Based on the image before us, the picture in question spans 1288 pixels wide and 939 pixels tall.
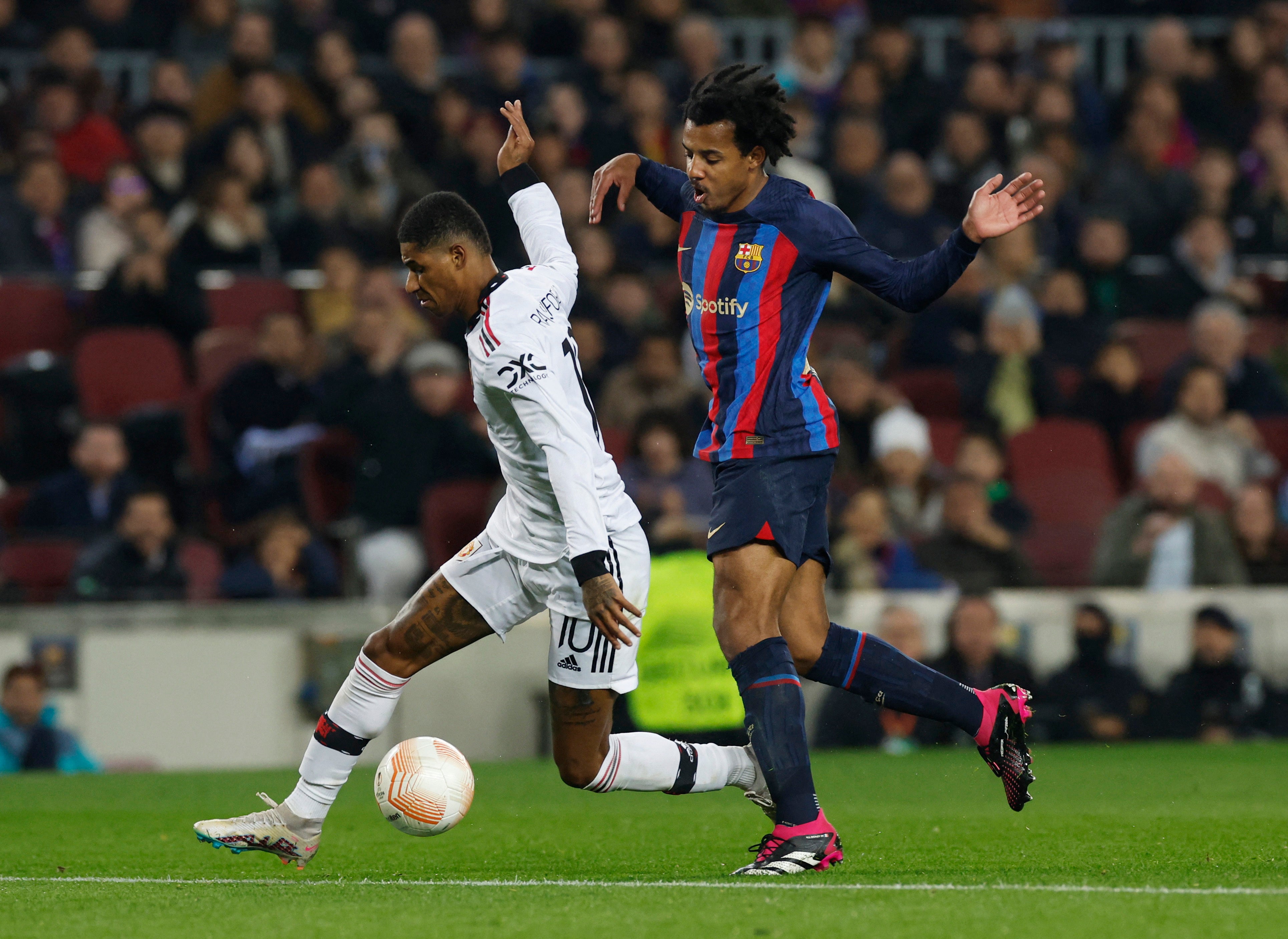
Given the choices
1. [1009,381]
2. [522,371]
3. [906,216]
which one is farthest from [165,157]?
[522,371]

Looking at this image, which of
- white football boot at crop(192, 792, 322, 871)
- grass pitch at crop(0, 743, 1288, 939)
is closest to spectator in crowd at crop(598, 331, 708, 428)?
grass pitch at crop(0, 743, 1288, 939)

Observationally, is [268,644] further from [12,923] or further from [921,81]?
[921,81]

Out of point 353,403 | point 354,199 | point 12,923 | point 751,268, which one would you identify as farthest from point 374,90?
point 12,923

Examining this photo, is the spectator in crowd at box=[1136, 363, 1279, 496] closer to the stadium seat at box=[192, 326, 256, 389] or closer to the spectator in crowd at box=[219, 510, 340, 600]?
the spectator in crowd at box=[219, 510, 340, 600]

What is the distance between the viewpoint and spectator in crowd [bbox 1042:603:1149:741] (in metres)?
11.2

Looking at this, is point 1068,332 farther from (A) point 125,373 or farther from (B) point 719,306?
(B) point 719,306

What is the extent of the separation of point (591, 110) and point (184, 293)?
11.6 ft

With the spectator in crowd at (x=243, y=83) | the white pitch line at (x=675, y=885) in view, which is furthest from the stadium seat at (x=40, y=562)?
the white pitch line at (x=675, y=885)

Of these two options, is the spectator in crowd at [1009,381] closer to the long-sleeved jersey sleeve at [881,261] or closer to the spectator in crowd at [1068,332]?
the spectator in crowd at [1068,332]

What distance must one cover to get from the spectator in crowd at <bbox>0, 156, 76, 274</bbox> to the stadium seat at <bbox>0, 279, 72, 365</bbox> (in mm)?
447

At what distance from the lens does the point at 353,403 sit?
39.4 ft

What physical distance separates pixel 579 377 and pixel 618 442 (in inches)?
234

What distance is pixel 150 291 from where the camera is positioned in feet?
41.9

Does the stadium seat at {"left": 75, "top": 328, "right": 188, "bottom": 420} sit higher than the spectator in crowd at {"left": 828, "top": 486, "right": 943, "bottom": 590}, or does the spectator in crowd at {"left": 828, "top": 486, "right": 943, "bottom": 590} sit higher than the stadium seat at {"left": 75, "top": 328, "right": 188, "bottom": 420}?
the stadium seat at {"left": 75, "top": 328, "right": 188, "bottom": 420}
